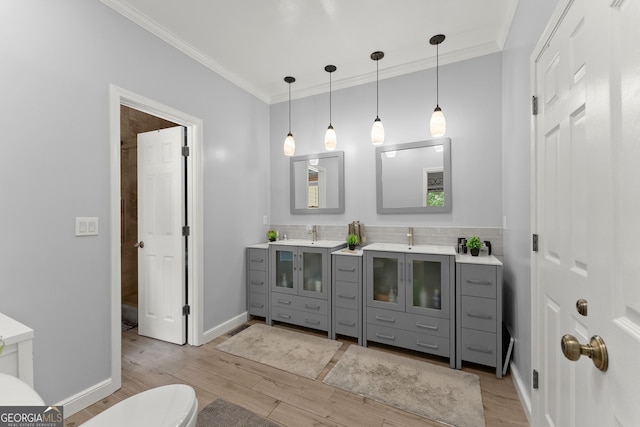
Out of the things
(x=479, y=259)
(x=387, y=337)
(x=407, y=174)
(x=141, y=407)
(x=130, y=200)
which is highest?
(x=407, y=174)

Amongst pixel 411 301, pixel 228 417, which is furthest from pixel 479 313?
pixel 228 417

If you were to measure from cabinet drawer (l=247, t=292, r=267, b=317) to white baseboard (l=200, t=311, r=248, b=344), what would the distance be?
11 centimetres

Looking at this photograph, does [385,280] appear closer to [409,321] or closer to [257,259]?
[409,321]

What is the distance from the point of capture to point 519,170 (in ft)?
6.30

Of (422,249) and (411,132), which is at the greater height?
(411,132)

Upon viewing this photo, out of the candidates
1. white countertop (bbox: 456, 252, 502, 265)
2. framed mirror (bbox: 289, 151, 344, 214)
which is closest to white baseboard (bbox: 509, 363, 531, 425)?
white countertop (bbox: 456, 252, 502, 265)

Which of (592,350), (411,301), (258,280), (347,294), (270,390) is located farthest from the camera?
(258,280)

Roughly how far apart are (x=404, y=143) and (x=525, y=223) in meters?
1.53

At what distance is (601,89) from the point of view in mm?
722

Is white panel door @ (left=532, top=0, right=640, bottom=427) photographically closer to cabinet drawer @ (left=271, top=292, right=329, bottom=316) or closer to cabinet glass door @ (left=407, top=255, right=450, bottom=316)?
cabinet glass door @ (left=407, top=255, right=450, bottom=316)

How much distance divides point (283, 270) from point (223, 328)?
0.89 meters

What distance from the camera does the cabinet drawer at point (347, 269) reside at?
8.84ft

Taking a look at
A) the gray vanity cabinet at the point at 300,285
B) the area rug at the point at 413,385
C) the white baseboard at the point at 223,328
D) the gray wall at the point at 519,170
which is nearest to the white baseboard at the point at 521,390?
the gray wall at the point at 519,170

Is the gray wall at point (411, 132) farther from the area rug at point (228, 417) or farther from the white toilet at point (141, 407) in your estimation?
the white toilet at point (141, 407)
